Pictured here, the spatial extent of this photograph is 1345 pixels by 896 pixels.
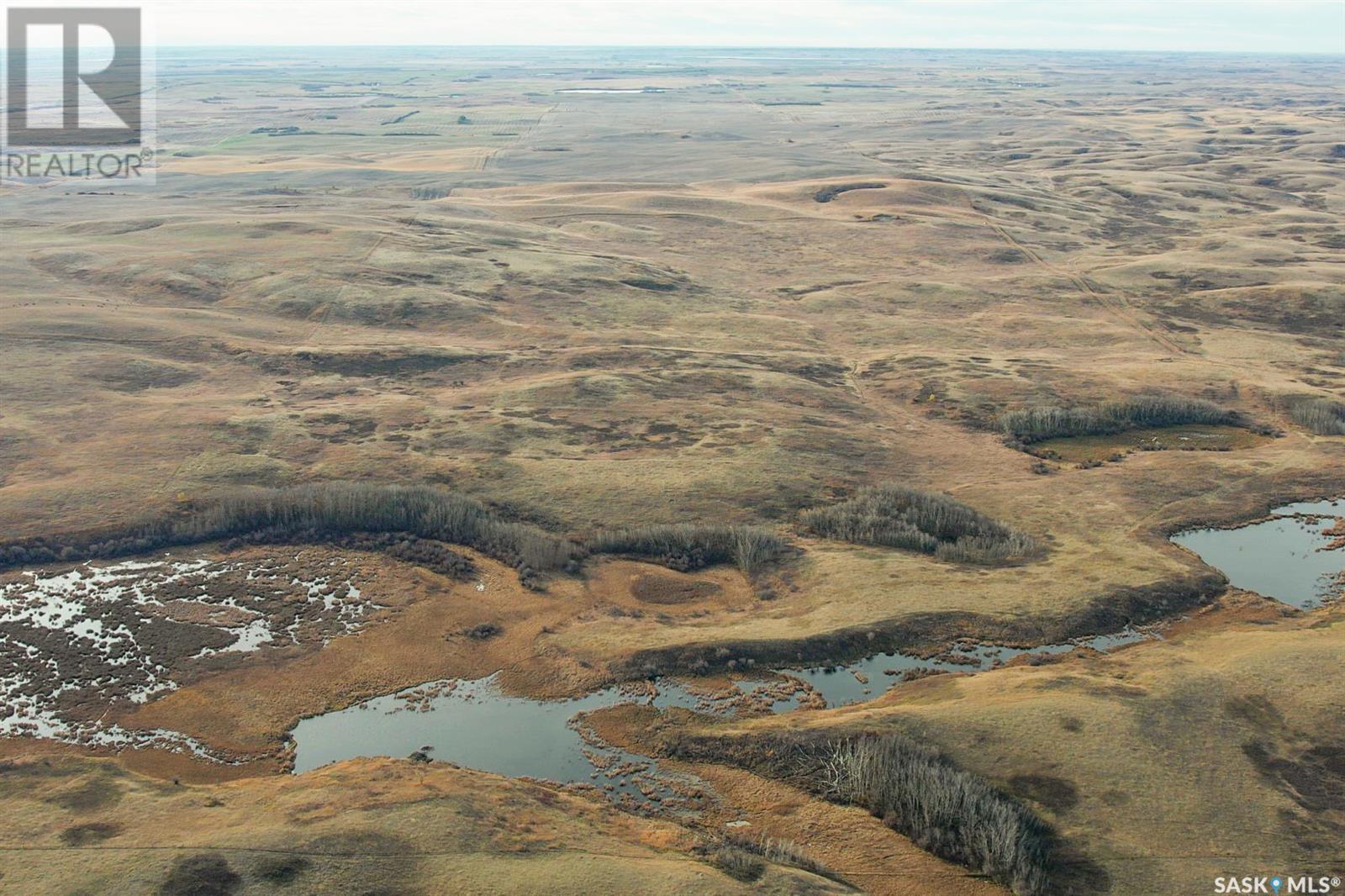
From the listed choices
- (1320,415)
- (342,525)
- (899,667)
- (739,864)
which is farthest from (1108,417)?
(739,864)

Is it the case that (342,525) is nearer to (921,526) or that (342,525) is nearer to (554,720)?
(554,720)

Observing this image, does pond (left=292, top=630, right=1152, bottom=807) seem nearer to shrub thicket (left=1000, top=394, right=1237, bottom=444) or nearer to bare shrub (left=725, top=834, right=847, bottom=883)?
bare shrub (left=725, top=834, right=847, bottom=883)

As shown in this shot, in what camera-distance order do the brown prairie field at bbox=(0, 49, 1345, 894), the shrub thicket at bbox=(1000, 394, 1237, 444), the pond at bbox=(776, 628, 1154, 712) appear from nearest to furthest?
the brown prairie field at bbox=(0, 49, 1345, 894) → the pond at bbox=(776, 628, 1154, 712) → the shrub thicket at bbox=(1000, 394, 1237, 444)

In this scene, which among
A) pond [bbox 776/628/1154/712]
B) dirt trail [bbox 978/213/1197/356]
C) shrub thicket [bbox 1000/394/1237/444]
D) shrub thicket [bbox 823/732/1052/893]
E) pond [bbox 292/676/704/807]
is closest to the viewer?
shrub thicket [bbox 823/732/1052/893]

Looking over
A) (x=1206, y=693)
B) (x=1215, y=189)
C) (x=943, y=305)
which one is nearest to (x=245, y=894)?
(x=1206, y=693)

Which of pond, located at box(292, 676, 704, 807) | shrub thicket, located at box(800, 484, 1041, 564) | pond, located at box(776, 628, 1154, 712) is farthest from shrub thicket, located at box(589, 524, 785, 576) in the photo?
pond, located at box(292, 676, 704, 807)

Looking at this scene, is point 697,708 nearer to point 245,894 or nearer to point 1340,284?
point 245,894
